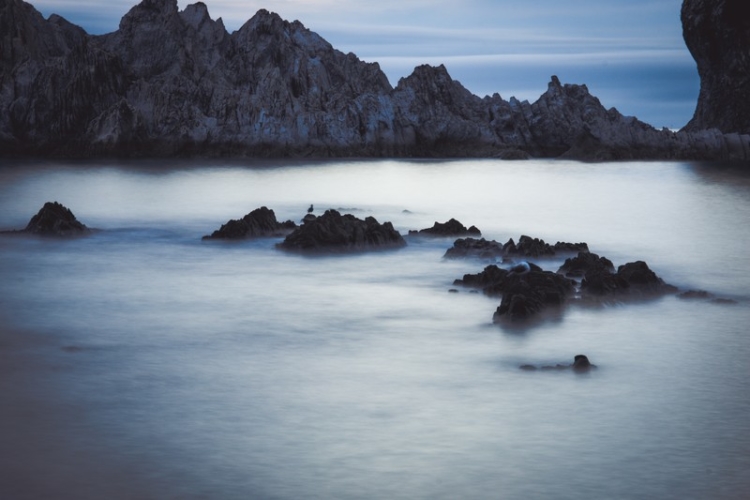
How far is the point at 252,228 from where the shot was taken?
2258 centimetres

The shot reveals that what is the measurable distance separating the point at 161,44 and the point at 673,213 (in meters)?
59.2

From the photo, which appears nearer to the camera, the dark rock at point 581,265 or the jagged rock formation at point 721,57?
the dark rock at point 581,265

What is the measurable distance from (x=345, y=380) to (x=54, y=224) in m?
15.1

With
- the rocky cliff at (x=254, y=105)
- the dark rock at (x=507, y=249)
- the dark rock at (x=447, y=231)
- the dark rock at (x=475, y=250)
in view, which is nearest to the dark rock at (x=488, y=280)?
the dark rock at (x=507, y=249)

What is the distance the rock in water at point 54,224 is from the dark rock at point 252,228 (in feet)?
10.2

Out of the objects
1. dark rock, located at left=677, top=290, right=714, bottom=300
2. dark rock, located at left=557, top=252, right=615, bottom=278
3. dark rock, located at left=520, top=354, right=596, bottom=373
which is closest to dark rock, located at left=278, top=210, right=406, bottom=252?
dark rock, located at left=557, top=252, right=615, bottom=278

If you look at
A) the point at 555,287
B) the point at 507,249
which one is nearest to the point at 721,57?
the point at 507,249

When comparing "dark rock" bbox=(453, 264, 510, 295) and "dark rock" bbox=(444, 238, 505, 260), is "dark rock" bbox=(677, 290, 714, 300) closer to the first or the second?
"dark rock" bbox=(453, 264, 510, 295)

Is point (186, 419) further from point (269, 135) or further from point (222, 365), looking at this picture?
point (269, 135)

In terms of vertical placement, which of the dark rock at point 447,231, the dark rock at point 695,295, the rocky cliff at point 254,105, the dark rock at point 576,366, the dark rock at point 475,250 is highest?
the rocky cliff at point 254,105

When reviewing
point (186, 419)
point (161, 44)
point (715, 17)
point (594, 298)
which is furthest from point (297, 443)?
point (715, 17)

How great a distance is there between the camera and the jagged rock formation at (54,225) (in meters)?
22.8

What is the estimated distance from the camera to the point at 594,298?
46.6ft

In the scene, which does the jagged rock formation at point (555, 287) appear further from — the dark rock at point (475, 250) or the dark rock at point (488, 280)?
the dark rock at point (475, 250)
